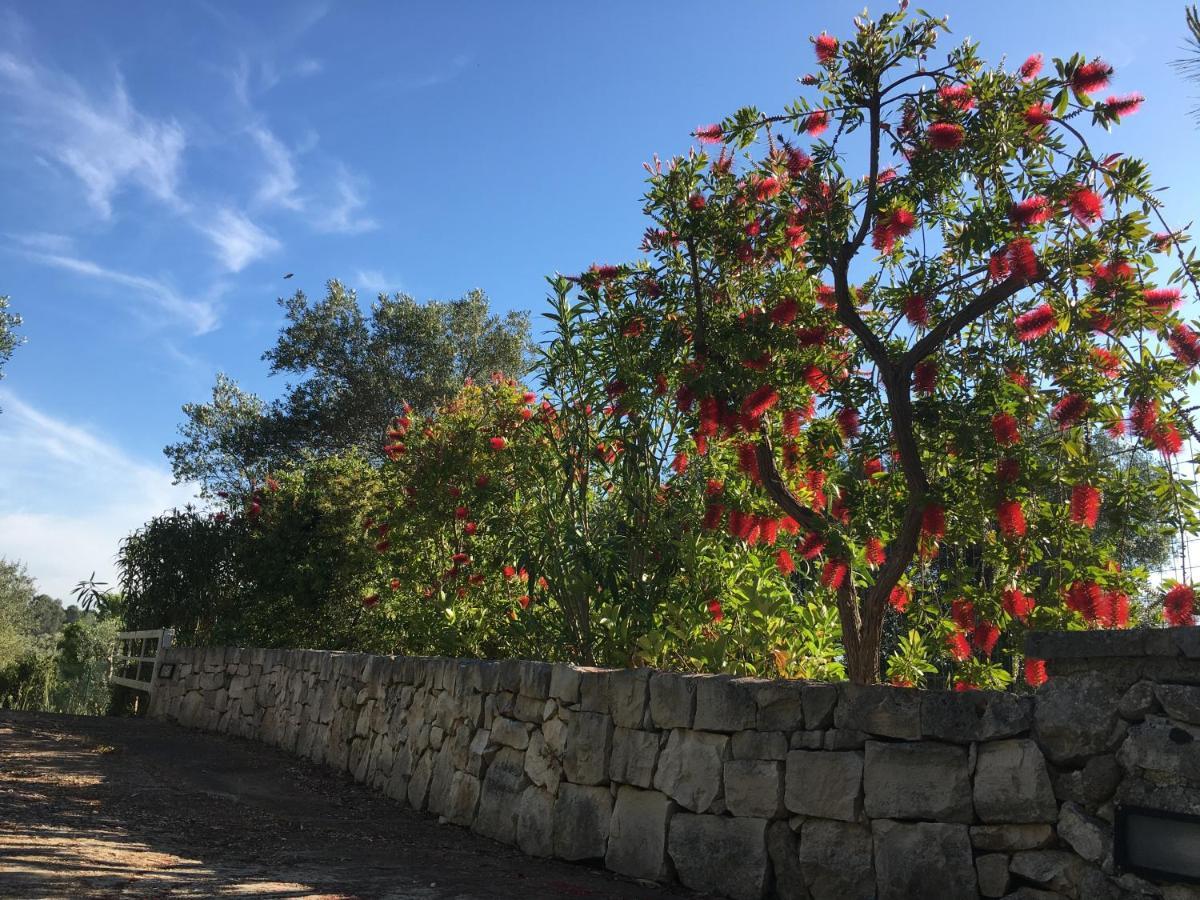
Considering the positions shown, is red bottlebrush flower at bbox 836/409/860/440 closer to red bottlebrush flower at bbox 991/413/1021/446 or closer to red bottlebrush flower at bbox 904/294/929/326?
red bottlebrush flower at bbox 904/294/929/326

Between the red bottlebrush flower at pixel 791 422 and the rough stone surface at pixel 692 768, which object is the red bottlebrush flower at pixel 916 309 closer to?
the red bottlebrush flower at pixel 791 422

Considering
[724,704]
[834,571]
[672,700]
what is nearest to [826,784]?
[724,704]

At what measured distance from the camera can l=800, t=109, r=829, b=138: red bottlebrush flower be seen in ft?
16.0

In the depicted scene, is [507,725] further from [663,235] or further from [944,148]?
[944,148]

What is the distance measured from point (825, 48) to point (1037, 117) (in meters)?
1.07

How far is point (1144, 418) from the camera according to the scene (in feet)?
12.5

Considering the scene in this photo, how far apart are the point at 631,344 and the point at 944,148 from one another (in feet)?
6.78

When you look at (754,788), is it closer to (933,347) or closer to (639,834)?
(639,834)

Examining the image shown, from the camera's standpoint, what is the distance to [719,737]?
4.28 metres

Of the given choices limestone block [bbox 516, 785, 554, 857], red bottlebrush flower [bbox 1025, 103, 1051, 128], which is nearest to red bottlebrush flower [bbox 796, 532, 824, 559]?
limestone block [bbox 516, 785, 554, 857]

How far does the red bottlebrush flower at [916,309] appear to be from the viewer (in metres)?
4.44

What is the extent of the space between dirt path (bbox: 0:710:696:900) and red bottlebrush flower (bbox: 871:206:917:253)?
3151 millimetres

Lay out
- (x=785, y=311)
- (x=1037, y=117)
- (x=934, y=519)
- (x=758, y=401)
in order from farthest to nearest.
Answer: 1. (x=785, y=311)
2. (x=758, y=401)
3. (x=1037, y=117)
4. (x=934, y=519)

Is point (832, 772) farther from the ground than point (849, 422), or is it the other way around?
point (849, 422)
